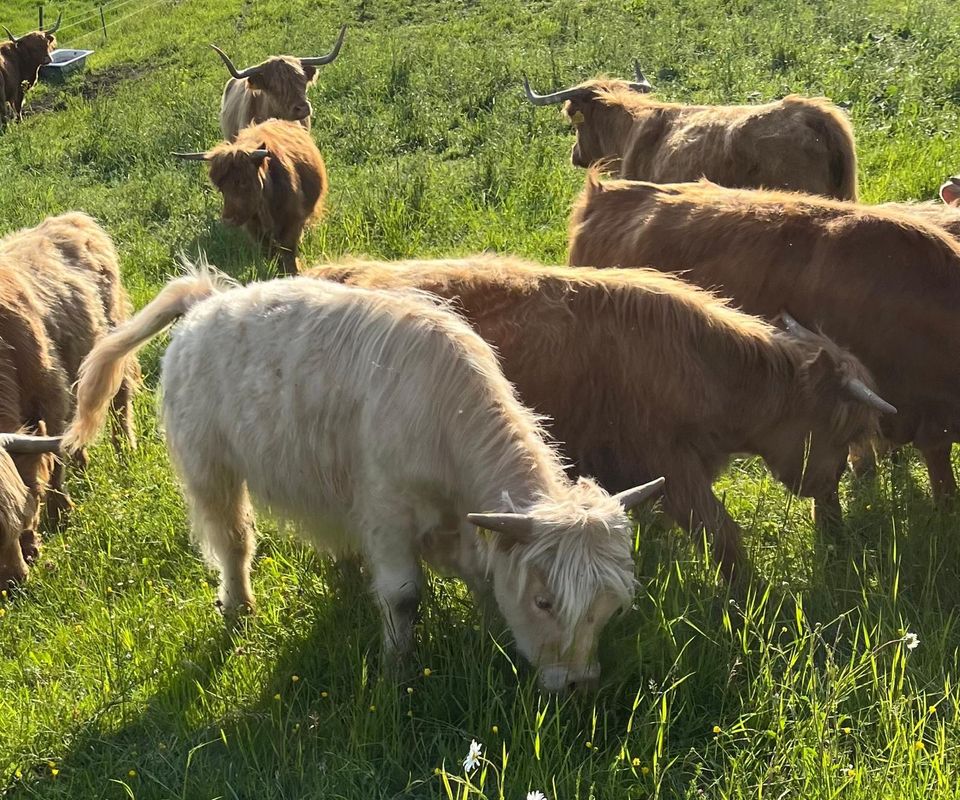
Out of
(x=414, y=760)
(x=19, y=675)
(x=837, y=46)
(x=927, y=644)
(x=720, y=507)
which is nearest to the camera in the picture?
(x=414, y=760)

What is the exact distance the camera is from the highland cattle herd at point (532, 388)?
3.34 meters

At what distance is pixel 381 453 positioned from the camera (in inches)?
139

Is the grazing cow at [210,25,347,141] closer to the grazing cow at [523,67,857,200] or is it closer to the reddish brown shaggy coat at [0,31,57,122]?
the grazing cow at [523,67,857,200]

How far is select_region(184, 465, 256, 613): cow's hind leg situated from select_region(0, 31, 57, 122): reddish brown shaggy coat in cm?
1924

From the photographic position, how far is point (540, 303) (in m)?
4.57

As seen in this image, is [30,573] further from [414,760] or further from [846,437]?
[846,437]

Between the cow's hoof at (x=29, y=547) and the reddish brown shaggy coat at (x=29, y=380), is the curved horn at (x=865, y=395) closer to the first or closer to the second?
the reddish brown shaggy coat at (x=29, y=380)

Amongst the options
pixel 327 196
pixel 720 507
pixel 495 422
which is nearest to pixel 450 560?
pixel 495 422

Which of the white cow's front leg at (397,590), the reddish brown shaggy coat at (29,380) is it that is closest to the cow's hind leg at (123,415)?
the reddish brown shaggy coat at (29,380)

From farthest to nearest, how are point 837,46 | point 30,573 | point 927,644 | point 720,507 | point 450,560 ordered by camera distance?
point 837,46 < point 30,573 < point 720,507 < point 450,560 < point 927,644

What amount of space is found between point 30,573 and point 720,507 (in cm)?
329

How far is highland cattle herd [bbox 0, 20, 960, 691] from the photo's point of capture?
3342 millimetres

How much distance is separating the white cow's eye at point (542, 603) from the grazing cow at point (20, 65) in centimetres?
2090

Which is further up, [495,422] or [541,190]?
[495,422]
